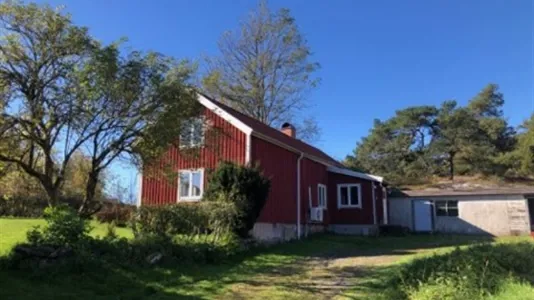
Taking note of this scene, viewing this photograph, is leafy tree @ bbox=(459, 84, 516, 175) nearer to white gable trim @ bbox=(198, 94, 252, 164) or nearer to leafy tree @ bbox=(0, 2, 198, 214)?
white gable trim @ bbox=(198, 94, 252, 164)

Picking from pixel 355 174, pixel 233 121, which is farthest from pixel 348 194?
pixel 233 121

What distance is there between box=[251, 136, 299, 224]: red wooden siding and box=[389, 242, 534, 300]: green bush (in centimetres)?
888

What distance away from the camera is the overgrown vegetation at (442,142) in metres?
41.2

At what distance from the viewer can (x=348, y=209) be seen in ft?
80.3

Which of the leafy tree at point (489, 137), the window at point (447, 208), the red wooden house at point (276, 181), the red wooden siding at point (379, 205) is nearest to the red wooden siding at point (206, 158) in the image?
the red wooden house at point (276, 181)

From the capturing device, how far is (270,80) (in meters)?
33.1

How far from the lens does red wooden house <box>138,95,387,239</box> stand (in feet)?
56.7

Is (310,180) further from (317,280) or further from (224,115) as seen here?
(317,280)

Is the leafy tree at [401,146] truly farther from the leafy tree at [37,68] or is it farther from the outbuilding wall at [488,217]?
the leafy tree at [37,68]

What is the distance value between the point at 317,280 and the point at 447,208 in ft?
67.2

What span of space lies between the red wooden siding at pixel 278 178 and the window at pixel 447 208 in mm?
12360

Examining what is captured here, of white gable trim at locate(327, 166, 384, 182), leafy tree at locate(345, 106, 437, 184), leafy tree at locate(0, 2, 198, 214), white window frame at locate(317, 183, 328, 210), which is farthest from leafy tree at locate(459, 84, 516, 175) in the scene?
leafy tree at locate(0, 2, 198, 214)

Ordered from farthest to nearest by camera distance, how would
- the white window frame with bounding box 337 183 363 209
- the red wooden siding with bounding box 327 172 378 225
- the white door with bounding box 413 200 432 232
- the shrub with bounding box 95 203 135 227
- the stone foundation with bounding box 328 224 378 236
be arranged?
the white door with bounding box 413 200 432 232 → the white window frame with bounding box 337 183 363 209 → the red wooden siding with bounding box 327 172 378 225 → the stone foundation with bounding box 328 224 378 236 → the shrub with bounding box 95 203 135 227

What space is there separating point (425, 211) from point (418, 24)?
1361 centimetres
